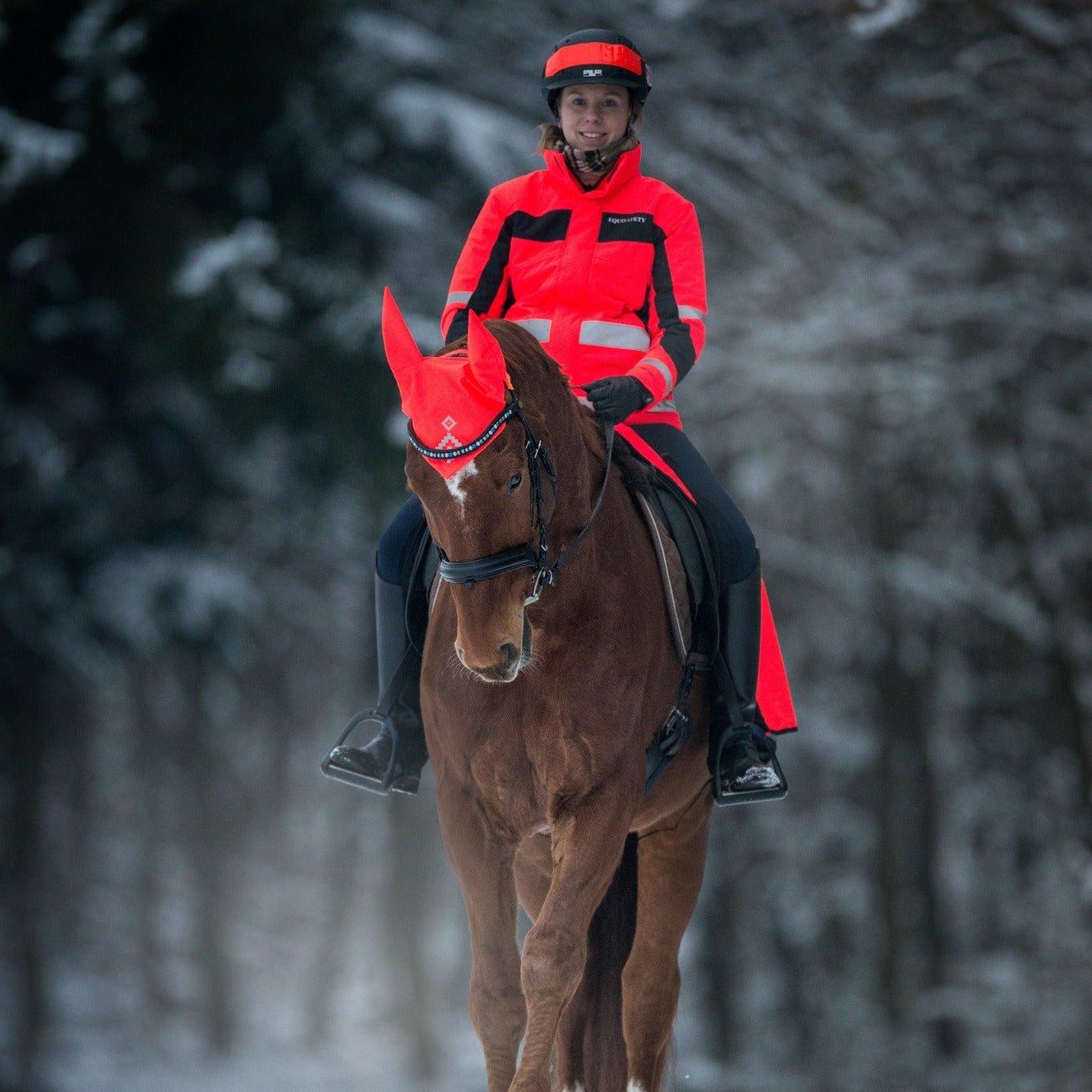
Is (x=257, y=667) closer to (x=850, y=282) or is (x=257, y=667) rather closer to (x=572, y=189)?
(x=850, y=282)

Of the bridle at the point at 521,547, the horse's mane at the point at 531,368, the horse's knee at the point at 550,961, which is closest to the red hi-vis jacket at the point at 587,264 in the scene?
the horse's mane at the point at 531,368

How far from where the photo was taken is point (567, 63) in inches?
193

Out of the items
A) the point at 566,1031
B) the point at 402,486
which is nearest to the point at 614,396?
the point at 566,1031

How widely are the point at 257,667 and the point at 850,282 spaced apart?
800cm

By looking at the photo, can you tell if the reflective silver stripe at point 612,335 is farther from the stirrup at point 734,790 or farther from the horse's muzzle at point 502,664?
the horse's muzzle at point 502,664

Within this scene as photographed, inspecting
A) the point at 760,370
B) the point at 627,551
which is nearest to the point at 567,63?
the point at 627,551

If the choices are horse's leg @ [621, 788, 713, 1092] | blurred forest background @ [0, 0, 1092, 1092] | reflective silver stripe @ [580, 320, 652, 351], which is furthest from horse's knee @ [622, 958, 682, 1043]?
blurred forest background @ [0, 0, 1092, 1092]

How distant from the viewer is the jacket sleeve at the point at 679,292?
4.95 m

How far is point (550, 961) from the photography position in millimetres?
4086

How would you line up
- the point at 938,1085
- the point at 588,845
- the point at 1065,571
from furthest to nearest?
the point at 1065,571, the point at 938,1085, the point at 588,845

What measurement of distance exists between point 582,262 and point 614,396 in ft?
2.05

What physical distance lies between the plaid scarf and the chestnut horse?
0.86 meters

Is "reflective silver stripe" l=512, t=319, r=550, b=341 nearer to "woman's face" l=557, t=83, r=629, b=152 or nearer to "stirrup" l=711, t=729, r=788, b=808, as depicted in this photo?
"woman's face" l=557, t=83, r=629, b=152

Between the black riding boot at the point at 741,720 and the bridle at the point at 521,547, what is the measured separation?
121 centimetres
